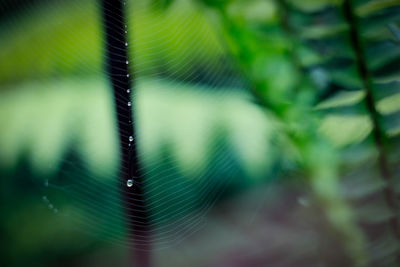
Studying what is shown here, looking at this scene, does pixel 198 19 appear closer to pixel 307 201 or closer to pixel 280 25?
pixel 280 25

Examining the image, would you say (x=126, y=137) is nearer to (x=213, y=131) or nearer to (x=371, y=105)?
(x=213, y=131)

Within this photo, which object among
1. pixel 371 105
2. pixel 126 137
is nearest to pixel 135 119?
pixel 126 137

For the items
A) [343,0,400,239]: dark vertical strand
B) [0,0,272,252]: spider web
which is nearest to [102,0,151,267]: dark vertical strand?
[0,0,272,252]: spider web

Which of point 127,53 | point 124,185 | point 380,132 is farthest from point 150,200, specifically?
point 380,132

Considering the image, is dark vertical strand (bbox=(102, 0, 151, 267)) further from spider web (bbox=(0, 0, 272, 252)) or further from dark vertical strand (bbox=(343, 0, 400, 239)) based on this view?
dark vertical strand (bbox=(343, 0, 400, 239))

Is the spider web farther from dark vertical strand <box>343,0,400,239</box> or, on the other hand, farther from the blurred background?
dark vertical strand <box>343,0,400,239</box>

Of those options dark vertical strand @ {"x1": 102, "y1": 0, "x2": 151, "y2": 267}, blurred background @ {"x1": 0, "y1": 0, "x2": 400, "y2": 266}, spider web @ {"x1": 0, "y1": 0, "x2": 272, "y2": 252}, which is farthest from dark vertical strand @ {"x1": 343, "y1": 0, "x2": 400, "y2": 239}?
dark vertical strand @ {"x1": 102, "y1": 0, "x2": 151, "y2": 267}
